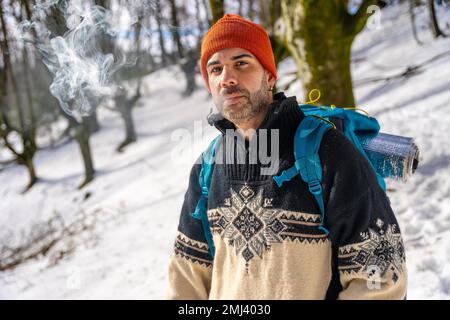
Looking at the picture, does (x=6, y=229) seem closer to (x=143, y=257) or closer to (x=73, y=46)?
(x=143, y=257)

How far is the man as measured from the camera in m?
1.27

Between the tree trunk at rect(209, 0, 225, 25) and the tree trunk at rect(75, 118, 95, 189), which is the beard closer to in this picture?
the tree trunk at rect(209, 0, 225, 25)

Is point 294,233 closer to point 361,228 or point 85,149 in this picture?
point 361,228

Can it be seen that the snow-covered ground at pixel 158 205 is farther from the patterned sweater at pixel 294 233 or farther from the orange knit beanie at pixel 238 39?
the patterned sweater at pixel 294 233

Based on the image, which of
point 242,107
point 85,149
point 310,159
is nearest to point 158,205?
point 242,107

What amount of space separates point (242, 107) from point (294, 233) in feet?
1.80

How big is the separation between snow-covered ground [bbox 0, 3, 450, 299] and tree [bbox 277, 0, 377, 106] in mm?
1478

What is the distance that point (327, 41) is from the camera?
12.2 feet

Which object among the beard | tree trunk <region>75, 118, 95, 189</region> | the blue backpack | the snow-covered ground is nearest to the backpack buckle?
the blue backpack

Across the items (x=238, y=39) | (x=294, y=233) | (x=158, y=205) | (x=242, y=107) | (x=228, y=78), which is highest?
(x=238, y=39)

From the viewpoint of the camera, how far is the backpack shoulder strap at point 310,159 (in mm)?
1321

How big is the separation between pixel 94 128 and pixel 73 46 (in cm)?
1729

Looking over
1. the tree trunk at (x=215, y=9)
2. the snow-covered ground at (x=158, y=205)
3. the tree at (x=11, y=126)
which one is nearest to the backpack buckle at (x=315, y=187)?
the snow-covered ground at (x=158, y=205)
